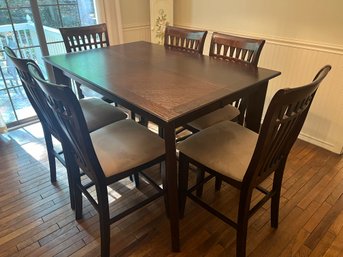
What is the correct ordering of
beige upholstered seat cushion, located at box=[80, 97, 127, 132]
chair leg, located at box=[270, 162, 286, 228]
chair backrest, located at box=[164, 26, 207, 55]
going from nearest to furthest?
chair leg, located at box=[270, 162, 286, 228] < beige upholstered seat cushion, located at box=[80, 97, 127, 132] < chair backrest, located at box=[164, 26, 207, 55]

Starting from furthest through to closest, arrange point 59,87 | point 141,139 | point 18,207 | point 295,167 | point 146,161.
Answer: point 295,167
point 18,207
point 141,139
point 146,161
point 59,87

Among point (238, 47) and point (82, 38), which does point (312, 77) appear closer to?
point (238, 47)

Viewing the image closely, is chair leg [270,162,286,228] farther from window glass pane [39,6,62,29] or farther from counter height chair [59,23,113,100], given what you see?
window glass pane [39,6,62,29]

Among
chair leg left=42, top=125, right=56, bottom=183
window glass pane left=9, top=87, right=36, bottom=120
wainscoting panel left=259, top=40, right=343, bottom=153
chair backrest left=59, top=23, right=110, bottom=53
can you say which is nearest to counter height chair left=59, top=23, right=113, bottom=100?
chair backrest left=59, top=23, right=110, bottom=53

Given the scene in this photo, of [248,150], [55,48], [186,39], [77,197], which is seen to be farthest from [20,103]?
[248,150]

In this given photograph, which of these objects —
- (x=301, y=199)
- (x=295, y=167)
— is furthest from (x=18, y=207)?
(x=295, y=167)

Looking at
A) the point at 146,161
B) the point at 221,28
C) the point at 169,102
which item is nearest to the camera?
the point at 169,102

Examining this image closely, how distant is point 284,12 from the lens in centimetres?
230

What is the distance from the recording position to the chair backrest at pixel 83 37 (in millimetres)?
2219

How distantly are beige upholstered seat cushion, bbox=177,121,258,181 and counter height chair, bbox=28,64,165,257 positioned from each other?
193 millimetres

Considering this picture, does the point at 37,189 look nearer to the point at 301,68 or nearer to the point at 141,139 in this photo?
the point at 141,139

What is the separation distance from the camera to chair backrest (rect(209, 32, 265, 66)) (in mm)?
1767

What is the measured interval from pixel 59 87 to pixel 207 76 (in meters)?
0.86

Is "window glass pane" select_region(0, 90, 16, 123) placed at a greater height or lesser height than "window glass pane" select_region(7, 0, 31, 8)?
lesser
